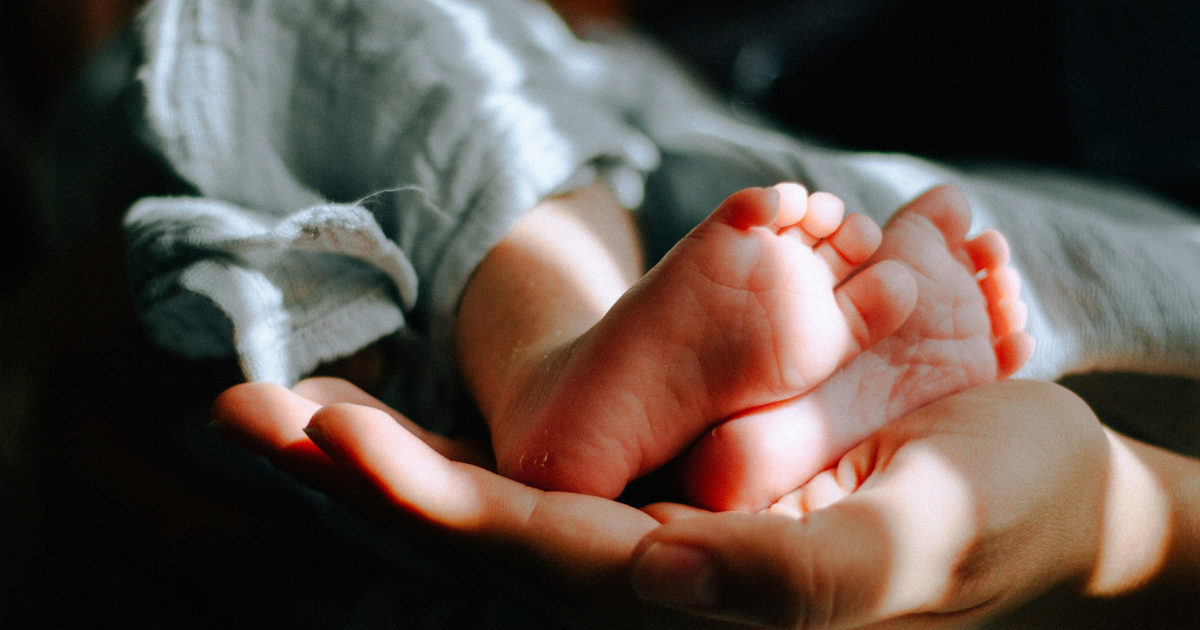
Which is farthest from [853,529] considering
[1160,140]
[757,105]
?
[757,105]

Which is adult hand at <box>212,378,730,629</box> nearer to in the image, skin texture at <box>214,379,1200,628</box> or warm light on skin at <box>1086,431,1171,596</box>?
skin texture at <box>214,379,1200,628</box>

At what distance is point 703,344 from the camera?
0.34 metres

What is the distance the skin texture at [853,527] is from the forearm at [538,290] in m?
0.07

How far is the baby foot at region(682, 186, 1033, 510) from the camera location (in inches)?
13.4

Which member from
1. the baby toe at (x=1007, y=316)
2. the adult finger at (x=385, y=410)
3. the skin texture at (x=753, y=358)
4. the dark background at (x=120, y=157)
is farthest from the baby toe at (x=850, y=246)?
the dark background at (x=120, y=157)

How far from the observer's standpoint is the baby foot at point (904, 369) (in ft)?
1.12

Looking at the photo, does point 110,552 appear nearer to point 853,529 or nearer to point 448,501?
point 448,501

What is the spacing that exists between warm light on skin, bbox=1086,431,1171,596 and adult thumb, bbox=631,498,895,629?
200 mm

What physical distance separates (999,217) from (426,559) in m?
0.50

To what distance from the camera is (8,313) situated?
924mm

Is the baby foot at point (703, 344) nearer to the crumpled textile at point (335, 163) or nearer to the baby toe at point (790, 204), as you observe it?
the baby toe at point (790, 204)

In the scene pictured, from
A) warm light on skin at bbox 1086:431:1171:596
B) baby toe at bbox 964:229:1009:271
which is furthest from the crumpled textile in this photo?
warm light on skin at bbox 1086:431:1171:596

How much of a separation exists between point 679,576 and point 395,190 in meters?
0.35

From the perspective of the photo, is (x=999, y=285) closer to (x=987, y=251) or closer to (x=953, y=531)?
(x=987, y=251)
